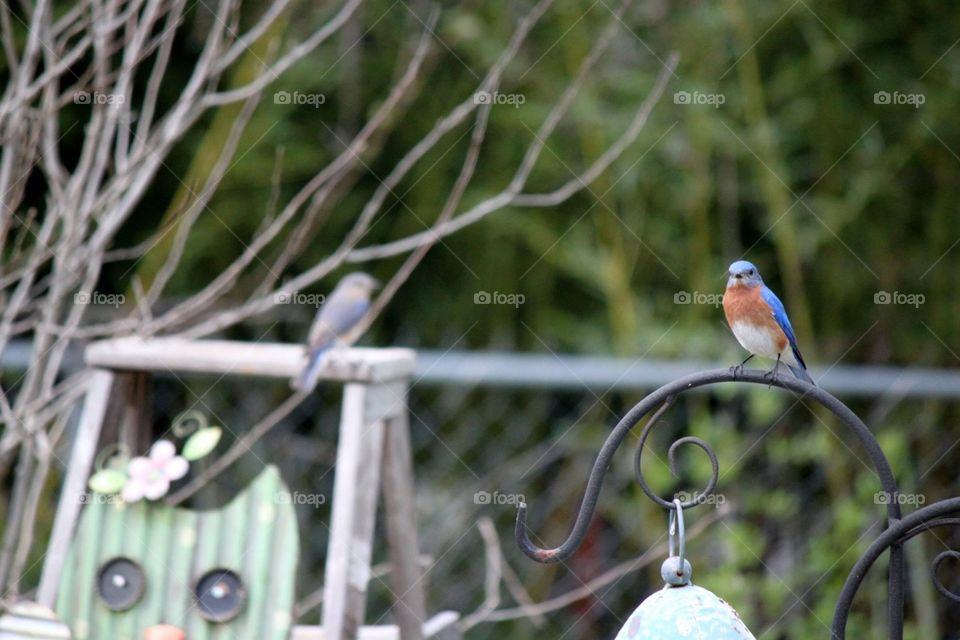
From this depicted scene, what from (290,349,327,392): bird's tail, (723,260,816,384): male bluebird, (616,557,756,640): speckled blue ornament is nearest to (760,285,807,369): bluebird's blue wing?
(723,260,816,384): male bluebird

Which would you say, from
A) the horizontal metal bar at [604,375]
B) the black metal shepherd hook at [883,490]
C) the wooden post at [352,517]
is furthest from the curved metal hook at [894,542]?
the horizontal metal bar at [604,375]

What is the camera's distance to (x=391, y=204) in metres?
4.02

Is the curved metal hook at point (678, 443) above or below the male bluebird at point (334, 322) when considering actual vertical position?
below

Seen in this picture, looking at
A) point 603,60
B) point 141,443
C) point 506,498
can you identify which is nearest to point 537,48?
point 603,60

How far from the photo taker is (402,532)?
2.17m

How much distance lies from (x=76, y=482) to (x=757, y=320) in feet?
4.29

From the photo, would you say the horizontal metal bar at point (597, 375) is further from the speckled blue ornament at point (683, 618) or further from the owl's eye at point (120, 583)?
the speckled blue ornament at point (683, 618)

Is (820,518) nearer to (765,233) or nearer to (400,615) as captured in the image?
(765,233)

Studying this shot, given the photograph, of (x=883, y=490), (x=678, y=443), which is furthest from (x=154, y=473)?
(x=883, y=490)

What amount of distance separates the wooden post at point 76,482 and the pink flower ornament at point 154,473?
0.35 feet

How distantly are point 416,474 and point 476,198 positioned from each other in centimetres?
99

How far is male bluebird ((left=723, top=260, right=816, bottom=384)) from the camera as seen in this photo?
183 cm

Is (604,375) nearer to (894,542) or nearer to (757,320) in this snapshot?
(757,320)

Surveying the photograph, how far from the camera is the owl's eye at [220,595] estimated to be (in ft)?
6.64
